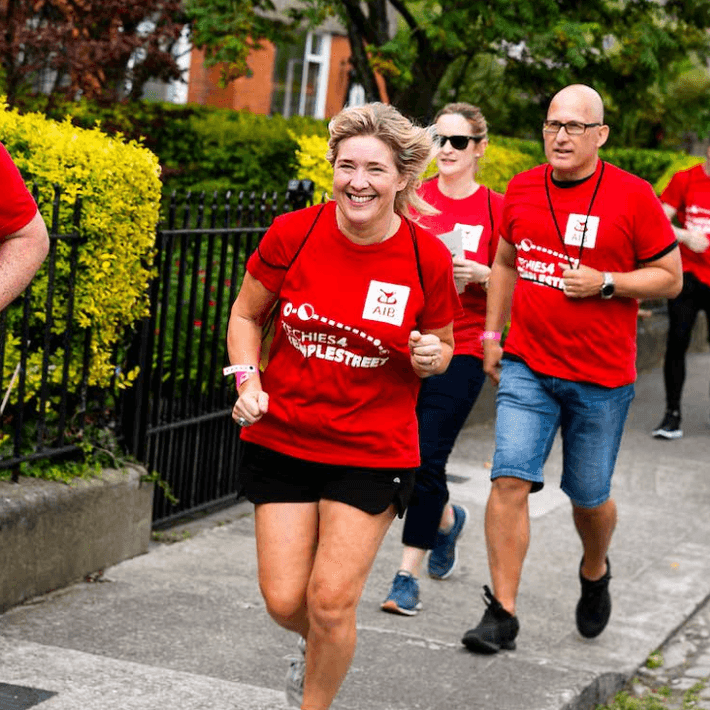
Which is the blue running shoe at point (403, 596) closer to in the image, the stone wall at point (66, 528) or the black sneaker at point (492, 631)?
the black sneaker at point (492, 631)

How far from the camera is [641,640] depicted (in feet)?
19.6

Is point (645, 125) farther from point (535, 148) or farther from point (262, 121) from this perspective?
point (262, 121)

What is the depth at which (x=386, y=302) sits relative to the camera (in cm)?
422

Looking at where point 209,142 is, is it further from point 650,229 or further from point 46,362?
point 650,229

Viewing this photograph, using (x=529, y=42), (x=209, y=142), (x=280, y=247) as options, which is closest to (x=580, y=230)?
(x=280, y=247)

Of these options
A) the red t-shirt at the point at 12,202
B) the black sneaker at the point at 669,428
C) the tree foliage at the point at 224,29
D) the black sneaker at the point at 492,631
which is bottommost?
the black sneaker at the point at 669,428

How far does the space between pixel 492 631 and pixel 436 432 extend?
2.97 feet

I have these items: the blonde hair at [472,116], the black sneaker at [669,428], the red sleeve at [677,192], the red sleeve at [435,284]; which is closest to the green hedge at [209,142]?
the red sleeve at [677,192]

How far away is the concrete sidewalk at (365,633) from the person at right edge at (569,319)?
0.32m

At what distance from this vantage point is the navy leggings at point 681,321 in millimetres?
10391

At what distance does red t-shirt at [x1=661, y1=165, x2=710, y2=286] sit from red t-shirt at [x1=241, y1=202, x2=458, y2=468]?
627 cm

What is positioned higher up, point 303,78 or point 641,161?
point 303,78

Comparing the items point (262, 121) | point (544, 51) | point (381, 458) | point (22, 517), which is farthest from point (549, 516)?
point (262, 121)

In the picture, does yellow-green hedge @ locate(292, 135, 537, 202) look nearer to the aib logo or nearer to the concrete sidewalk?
the concrete sidewalk
